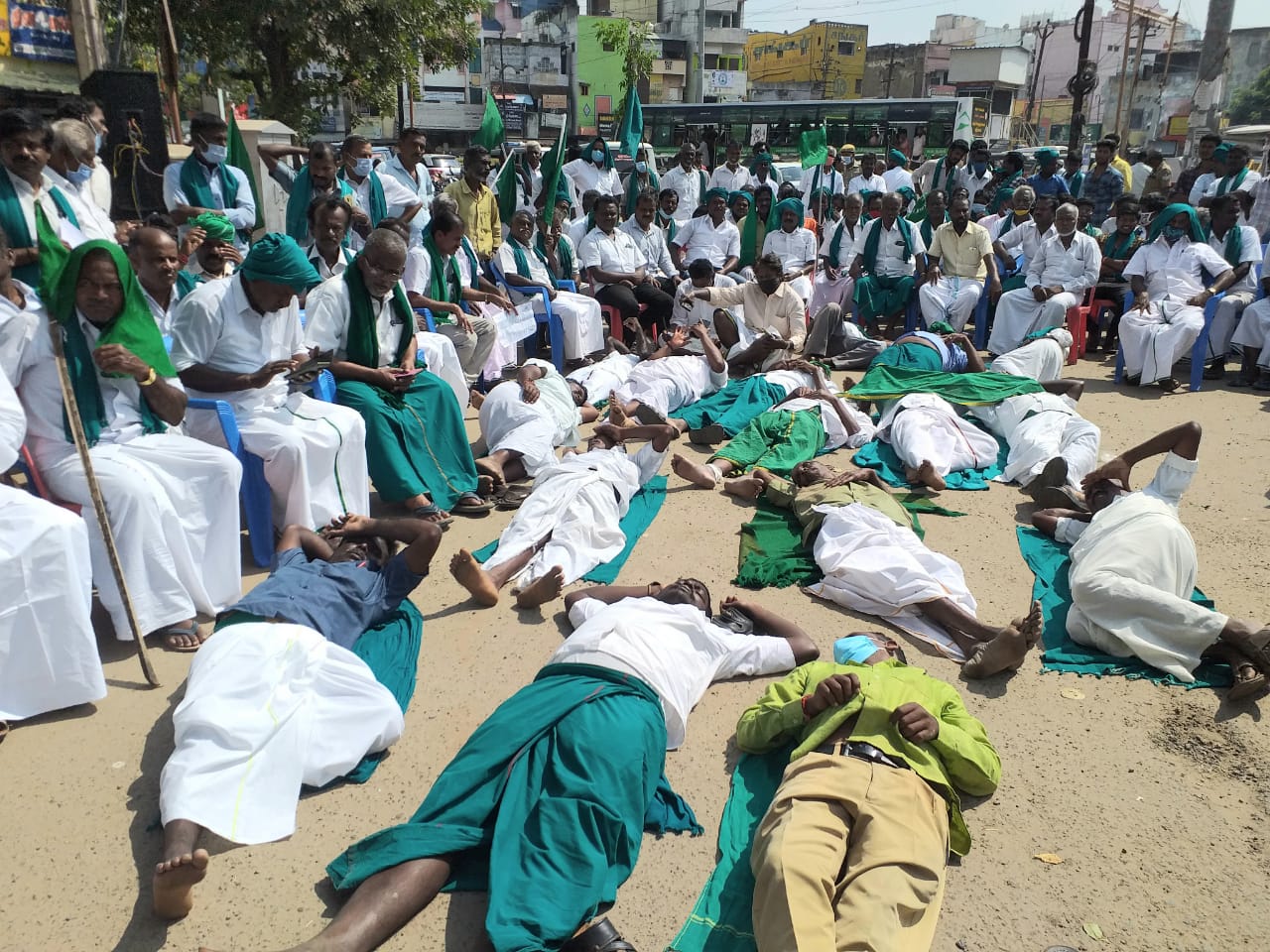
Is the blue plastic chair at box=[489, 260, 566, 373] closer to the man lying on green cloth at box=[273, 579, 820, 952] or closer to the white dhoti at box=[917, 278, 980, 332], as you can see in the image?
the white dhoti at box=[917, 278, 980, 332]

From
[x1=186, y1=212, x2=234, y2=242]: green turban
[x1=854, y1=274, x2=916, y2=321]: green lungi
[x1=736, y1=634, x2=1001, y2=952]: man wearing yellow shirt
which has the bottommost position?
[x1=736, y1=634, x2=1001, y2=952]: man wearing yellow shirt

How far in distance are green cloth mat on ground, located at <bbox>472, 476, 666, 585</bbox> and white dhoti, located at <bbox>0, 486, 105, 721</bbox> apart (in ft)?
6.34

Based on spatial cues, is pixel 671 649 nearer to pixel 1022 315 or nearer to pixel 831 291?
pixel 1022 315

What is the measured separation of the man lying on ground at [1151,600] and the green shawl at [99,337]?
426 centimetres

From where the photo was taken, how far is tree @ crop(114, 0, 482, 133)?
44.9 ft

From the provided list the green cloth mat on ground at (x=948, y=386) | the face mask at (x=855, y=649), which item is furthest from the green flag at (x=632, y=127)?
the face mask at (x=855, y=649)

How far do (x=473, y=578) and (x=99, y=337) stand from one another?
6.27 ft

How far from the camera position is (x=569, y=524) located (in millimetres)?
4910

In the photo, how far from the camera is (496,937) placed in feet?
7.53

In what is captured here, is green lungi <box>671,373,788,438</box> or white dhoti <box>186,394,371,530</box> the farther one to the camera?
green lungi <box>671,373,788,438</box>

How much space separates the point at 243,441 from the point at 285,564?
45.6 inches

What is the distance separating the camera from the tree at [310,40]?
1367 cm

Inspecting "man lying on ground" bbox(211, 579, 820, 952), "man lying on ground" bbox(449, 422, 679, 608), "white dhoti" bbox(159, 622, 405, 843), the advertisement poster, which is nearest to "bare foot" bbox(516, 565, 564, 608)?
"man lying on ground" bbox(449, 422, 679, 608)

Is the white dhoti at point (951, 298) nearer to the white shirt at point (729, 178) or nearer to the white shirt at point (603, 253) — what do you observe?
the white shirt at point (603, 253)
